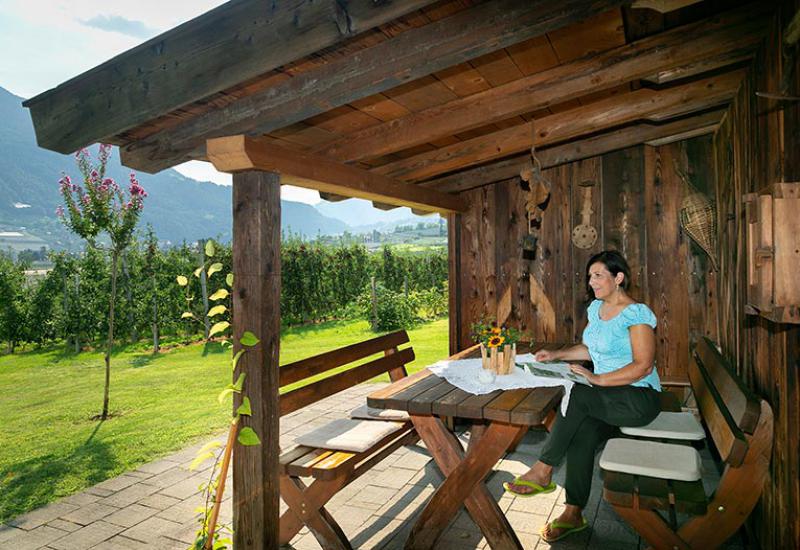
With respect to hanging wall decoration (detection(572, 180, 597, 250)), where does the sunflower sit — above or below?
below

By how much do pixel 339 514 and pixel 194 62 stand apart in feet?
8.85

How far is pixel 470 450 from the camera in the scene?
2887 mm

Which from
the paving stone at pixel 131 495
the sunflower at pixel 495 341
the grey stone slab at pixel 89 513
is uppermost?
the sunflower at pixel 495 341

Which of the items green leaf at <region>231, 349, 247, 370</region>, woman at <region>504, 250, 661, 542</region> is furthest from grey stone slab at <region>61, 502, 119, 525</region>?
woman at <region>504, 250, 661, 542</region>

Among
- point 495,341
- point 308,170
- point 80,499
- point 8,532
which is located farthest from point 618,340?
point 8,532

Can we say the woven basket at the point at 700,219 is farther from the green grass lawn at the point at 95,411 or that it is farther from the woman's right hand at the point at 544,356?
the green grass lawn at the point at 95,411

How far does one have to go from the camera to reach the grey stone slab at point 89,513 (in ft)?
10.9

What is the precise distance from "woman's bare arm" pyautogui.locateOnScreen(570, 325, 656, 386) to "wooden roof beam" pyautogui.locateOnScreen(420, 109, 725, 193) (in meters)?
2.24

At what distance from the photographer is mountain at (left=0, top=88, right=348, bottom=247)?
9338 centimetres

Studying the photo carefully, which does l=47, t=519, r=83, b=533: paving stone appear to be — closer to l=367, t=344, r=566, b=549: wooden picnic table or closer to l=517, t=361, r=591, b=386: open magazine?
l=367, t=344, r=566, b=549: wooden picnic table

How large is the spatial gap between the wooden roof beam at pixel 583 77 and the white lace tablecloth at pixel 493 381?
150cm

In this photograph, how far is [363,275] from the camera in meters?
14.5

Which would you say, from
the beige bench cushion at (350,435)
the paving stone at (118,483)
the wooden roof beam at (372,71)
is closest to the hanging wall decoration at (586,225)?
the beige bench cushion at (350,435)

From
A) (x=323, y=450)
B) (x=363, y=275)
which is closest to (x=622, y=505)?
(x=323, y=450)
